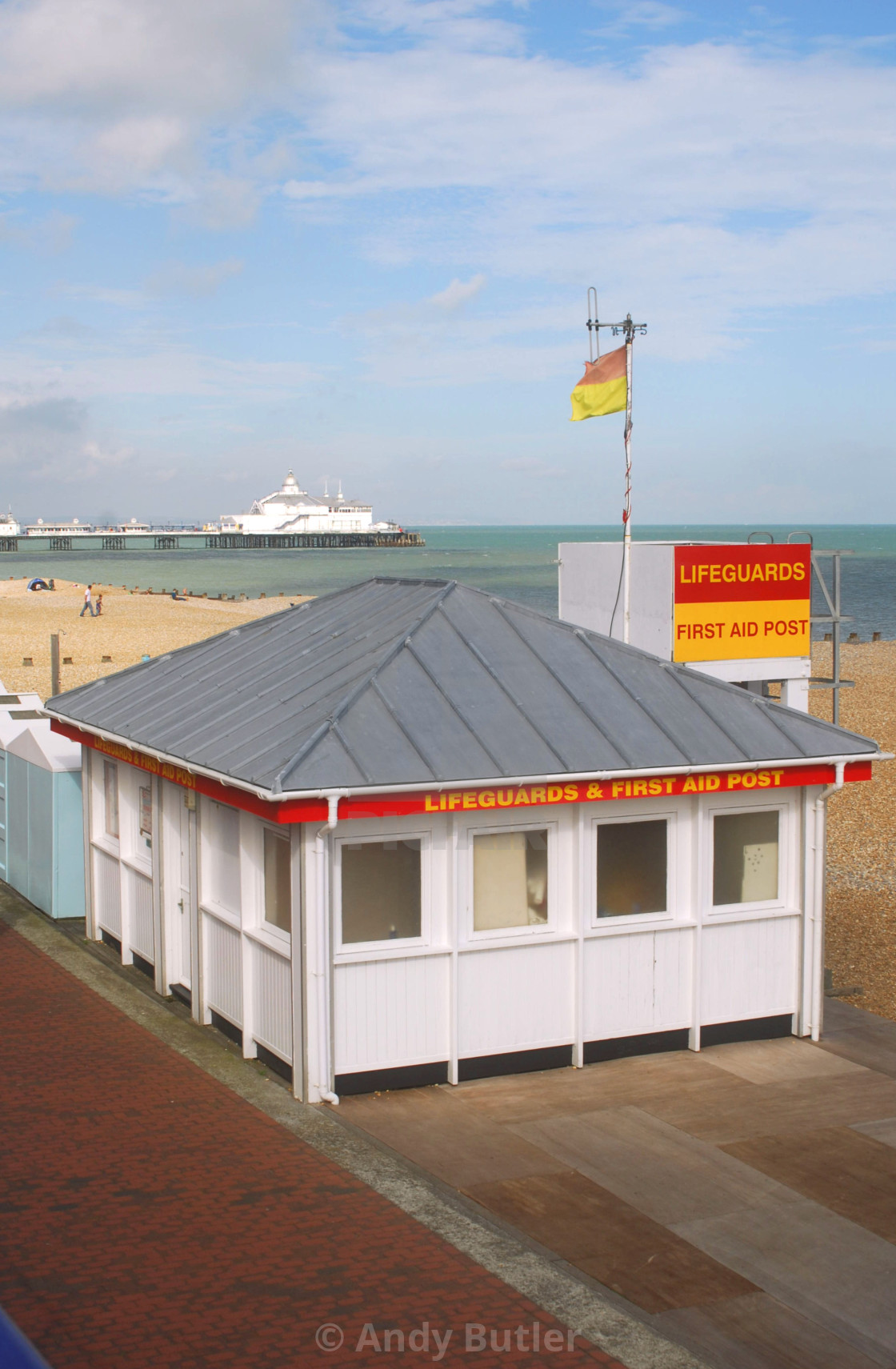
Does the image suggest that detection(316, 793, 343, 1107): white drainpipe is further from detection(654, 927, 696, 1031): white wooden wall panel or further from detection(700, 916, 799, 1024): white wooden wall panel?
detection(700, 916, 799, 1024): white wooden wall panel

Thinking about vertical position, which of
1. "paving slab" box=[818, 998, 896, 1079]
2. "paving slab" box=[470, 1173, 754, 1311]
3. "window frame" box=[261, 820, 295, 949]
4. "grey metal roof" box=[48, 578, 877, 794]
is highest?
"grey metal roof" box=[48, 578, 877, 794]

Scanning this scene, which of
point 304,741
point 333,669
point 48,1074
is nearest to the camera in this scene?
point 304,741

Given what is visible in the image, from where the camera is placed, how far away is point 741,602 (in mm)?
12516

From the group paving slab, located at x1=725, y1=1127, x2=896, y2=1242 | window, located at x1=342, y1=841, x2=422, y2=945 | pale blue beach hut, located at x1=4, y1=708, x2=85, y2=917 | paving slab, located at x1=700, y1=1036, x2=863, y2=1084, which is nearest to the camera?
paving slab, located at x1=725, y1=1127, x2=896, y2=1242

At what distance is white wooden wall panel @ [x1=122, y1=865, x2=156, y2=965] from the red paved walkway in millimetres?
2166

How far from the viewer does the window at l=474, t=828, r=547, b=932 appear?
30.1 feet

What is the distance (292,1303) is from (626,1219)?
1881mm

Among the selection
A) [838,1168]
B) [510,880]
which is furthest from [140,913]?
[838,1168]

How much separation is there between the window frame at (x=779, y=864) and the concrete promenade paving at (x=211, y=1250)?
3.18 metres

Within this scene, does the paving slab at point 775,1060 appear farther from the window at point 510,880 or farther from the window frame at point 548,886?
the window at point 510,880

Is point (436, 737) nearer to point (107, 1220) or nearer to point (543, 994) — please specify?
point (543, 994)

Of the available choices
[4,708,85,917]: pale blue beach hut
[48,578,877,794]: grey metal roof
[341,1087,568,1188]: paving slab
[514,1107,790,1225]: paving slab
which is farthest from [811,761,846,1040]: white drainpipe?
[4,708,85,917]: pale blue beach hut

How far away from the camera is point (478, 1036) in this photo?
9.12 metres

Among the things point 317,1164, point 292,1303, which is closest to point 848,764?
point 317,1164
